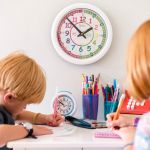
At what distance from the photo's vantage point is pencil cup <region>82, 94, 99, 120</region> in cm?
129

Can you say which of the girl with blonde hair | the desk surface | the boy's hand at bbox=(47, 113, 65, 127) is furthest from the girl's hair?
the boy's hand at bbox=(47, 113, 65, 127)

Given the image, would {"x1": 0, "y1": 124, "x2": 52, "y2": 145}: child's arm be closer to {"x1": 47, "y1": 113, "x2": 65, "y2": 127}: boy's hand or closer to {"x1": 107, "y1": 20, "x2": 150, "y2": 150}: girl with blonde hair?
{"x1": 47, "y1": 113, "x2": 65, "y2": 127}: boy's hand

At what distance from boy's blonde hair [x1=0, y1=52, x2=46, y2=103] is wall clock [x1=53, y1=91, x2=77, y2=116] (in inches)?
9.7

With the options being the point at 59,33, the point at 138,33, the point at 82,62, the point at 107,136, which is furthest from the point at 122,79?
the point at 138,33

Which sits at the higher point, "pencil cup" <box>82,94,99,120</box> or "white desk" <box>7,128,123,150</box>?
"pencil cup" <box>82,94,99,120</box>

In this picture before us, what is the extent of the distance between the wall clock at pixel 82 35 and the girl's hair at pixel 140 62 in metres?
0.65

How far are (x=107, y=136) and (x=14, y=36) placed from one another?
0.60 m

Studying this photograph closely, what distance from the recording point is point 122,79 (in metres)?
1.37

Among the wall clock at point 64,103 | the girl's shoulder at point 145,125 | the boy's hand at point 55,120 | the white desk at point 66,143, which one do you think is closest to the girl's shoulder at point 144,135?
the girl's shoulder at point 145,125

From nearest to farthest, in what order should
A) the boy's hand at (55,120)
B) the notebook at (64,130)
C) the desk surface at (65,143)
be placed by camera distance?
the desk surface at (65,143), the notebook at (64,130), the boy's hand at (55,120)

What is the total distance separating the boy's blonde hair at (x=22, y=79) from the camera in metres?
0.99

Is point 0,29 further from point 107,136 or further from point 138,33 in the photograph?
point 138,33

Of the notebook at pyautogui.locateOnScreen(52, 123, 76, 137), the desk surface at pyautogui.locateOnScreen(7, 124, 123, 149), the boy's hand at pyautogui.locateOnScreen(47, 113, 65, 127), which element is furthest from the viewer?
the boy's hand at pyautogui.locateOnScreen(47, 113, 65, 127)

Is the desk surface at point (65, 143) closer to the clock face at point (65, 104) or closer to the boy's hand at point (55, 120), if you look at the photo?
the boy's hand at point (55, 120)
